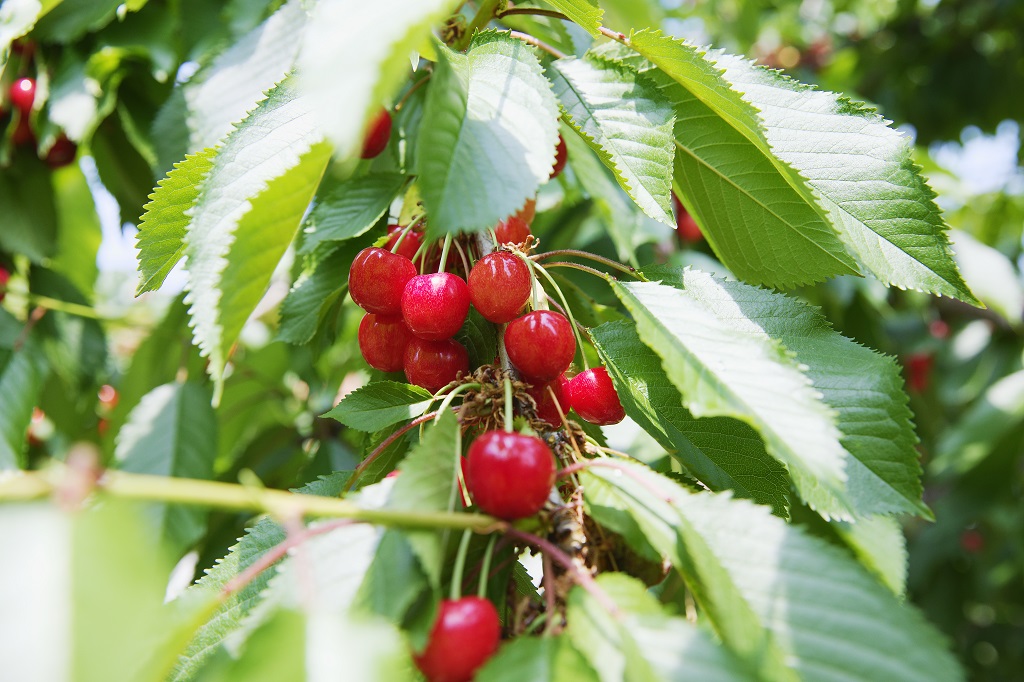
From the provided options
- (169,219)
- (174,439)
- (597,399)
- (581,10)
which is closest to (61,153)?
(174,439)

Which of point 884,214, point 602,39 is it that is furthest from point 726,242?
point 602,39

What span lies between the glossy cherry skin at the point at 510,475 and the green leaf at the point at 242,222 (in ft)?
0.74

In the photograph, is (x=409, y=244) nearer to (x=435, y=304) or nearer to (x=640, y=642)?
(x=435, y=304)

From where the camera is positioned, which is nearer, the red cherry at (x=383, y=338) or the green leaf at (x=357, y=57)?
the green leaf at (x=357, y=57)

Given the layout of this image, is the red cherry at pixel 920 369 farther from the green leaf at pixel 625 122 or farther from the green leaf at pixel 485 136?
the green leaf at pixel 485 136

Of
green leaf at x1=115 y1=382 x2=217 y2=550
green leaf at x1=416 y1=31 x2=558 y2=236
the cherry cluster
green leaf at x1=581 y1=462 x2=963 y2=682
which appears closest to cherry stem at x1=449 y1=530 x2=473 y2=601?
Result: green leaf at x1=581 y1=462 x2=963 y2=682

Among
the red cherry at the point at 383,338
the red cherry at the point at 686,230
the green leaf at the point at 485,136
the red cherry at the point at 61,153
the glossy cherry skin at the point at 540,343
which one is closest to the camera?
the green leaf at the point at 485,136

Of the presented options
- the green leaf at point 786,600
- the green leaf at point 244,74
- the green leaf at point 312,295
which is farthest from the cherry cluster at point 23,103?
the green leaf at point 786,600

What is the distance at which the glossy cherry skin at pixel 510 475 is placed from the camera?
61cm

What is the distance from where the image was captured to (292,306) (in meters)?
1.05

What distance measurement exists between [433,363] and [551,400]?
0.46 feet

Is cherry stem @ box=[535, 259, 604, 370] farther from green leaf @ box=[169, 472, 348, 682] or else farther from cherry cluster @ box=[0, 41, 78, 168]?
cherry cluster @ box=[0, 41, 78, 168]

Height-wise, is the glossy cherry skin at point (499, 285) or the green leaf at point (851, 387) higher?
the glossy cherry skin at point (499, 285)

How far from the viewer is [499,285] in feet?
2.63
